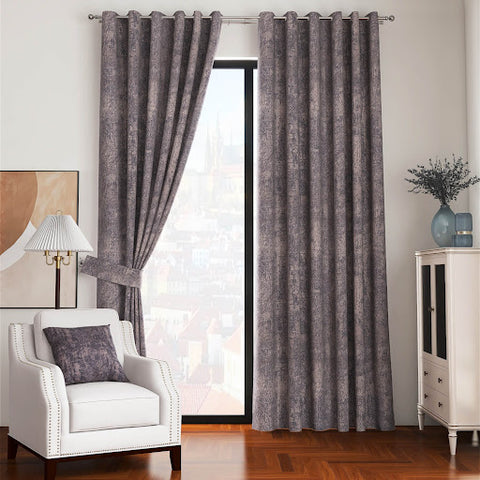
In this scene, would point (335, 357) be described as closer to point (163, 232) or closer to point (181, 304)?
point (181, 304)

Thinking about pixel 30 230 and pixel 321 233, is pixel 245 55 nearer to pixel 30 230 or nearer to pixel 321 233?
pixel 321 233

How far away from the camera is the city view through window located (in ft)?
15.5

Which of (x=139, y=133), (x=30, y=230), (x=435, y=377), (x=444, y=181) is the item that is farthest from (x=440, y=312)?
(x=30, y=230)

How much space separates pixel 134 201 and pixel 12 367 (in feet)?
4.61

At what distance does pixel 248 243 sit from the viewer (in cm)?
473

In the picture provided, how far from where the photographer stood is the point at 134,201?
4.52m

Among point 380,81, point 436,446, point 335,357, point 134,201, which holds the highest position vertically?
point 380,81

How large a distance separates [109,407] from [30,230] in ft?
5.90

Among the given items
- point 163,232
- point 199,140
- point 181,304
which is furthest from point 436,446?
point 199,140

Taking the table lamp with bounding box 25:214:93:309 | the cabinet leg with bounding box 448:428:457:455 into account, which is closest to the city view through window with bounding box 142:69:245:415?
the table lamp with bounding box 25:214:93:309

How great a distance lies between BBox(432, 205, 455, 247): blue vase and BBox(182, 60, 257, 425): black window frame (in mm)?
1304

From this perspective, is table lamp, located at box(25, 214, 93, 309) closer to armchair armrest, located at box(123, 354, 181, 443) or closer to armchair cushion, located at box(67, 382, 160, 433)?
armchair armrest, located at box(123, 354, 181, 443)

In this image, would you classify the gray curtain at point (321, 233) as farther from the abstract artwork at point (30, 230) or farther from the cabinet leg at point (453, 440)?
the abstract artwork at point (30, 230)

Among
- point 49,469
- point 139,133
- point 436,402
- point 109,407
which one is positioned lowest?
point 49,469
